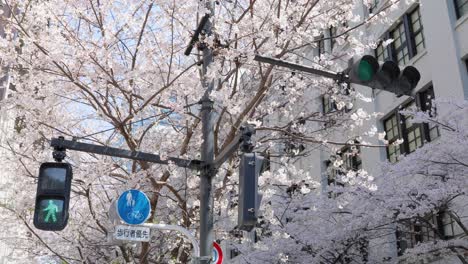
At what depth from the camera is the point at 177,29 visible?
1195 cm

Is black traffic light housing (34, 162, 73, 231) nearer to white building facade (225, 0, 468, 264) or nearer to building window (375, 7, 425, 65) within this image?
white building facade (225, 0, 468, 264)

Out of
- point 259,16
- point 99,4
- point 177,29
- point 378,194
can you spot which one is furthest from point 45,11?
point 378,194

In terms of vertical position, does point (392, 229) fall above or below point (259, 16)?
below

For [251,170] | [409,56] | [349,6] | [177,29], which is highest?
[409,56]

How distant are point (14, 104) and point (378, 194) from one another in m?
8.90

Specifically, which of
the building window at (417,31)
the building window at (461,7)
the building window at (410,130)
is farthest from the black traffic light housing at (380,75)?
the building window at (417,31)

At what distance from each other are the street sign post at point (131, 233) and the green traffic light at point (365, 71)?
4.50m

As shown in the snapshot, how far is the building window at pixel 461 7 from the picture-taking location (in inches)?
693

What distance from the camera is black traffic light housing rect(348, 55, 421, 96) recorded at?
5.68 m

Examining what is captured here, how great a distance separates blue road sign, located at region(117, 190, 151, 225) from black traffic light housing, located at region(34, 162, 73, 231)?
1.91 m

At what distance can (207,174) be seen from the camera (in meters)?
8.25

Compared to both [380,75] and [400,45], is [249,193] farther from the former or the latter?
[400,45]

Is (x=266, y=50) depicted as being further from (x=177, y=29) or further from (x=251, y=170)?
(x=251, y=170)

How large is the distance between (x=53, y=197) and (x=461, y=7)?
603 inches
